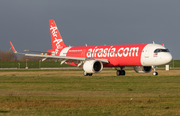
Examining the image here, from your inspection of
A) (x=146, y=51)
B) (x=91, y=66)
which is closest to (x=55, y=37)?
(x=91, y=66)

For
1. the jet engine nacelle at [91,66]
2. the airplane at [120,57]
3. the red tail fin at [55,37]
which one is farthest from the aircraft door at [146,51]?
the red tail fin at [55,37]

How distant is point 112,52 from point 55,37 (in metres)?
15.1

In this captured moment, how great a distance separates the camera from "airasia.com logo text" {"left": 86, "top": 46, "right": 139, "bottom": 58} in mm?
40231

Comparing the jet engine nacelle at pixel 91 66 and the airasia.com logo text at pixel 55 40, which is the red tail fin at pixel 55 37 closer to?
the airasia.com logo text at pixel 55 40

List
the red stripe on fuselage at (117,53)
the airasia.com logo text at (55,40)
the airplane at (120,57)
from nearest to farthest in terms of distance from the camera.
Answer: the airplane at (120,57), the red stripe on fuselage at (117,53), the airasia.com logo text at (55,40)

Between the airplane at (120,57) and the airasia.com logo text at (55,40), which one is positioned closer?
the airplane at (120,57)

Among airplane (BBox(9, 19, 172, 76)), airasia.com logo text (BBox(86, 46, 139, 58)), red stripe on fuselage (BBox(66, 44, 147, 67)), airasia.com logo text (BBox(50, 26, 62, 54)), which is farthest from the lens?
airasia.com logo text (BBox(50, 26, 62, 54))

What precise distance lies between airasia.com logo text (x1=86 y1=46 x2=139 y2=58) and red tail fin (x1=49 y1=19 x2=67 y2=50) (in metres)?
8.89

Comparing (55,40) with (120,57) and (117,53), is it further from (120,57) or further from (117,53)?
(120,57)

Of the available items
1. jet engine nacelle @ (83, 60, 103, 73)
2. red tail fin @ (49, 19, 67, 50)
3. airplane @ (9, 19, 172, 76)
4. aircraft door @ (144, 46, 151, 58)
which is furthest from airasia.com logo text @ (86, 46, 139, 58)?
red tail fin @ (49, 19, 67, 50)

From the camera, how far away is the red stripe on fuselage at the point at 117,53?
1576 inches

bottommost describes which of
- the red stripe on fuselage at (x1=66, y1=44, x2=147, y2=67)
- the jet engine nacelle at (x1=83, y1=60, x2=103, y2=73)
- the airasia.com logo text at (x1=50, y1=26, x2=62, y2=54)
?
the jet engine nacelle at (x1=83, y1=60, x2=103, y2=73)

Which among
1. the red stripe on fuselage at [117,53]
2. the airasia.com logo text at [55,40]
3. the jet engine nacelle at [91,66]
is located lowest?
the jet engine nacelle at [91,66]

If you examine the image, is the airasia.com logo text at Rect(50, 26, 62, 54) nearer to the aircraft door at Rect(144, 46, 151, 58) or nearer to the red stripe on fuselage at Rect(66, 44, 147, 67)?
the red stripe on fuselage at Rect(66, 44, 147, 67)
